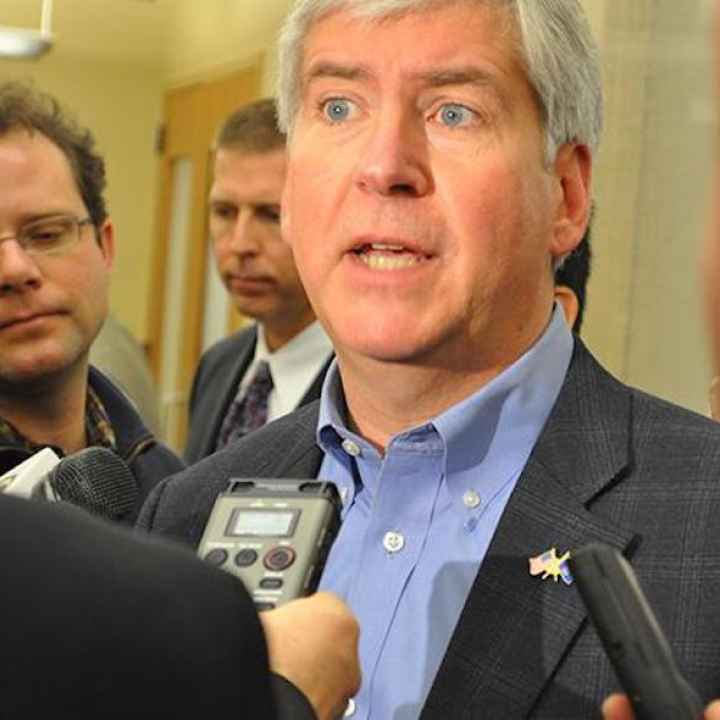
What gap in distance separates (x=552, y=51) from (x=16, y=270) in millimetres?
923

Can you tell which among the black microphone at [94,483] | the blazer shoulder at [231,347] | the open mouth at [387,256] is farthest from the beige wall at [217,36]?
the black microphone at [94,483]

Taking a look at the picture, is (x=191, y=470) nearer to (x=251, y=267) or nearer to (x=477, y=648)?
(x=477, y=648)

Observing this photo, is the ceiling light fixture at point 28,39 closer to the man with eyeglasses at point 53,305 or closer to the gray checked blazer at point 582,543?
the man with eyeglasses at point 53,305

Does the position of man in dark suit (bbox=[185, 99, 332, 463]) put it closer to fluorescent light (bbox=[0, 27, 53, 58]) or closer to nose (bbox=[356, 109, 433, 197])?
nose (bbox=[356, 109, 433, 197])

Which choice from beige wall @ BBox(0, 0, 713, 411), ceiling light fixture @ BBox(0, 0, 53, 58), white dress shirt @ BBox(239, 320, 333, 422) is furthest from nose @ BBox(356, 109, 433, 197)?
ceiling light fixture @ BBox(0, 0, 53, 58)

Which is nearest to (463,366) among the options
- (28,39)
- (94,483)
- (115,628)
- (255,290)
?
(94,483)

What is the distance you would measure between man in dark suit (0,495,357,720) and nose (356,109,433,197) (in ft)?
2.71

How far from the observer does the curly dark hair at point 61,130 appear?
244 centimetres

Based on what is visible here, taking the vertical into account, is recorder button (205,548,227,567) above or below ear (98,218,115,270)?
below

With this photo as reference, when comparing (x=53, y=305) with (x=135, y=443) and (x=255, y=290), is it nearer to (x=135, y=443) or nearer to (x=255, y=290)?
(x=135, y=443)

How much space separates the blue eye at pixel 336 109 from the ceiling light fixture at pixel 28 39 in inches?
174

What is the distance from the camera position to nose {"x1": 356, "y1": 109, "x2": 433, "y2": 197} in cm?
161

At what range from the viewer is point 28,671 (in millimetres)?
756

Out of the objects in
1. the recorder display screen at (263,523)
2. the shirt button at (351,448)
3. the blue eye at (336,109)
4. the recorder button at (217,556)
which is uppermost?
the blue eye at (336,109)
